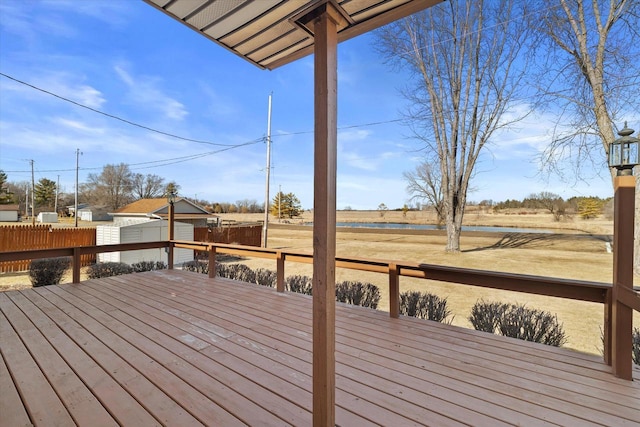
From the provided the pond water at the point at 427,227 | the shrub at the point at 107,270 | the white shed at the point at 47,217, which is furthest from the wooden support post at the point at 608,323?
the white shed at the point at 47,217

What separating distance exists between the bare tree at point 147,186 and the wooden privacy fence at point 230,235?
22.3 meters

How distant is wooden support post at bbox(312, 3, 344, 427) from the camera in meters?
1.13

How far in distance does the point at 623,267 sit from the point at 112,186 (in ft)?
123

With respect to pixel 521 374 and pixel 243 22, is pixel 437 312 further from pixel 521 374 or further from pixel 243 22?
pixel 243 22

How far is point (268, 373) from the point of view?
1.78 metres

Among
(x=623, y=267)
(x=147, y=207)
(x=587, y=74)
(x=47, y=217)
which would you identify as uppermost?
(x=587, y=74)

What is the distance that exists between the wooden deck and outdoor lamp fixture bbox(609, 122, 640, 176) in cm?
137

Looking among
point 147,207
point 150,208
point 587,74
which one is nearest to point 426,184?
point 587,74

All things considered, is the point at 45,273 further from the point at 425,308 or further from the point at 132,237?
the point at 425,308

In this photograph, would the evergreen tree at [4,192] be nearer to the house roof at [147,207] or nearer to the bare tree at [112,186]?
the bare tree at [112,186]

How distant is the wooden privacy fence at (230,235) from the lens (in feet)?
35.6

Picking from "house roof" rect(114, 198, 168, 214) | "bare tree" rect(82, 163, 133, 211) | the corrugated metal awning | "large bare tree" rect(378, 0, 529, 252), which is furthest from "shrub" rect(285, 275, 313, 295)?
"bare tree" rect(82, 163, 133, 211)

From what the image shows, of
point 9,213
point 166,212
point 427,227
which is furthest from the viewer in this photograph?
point 9,213

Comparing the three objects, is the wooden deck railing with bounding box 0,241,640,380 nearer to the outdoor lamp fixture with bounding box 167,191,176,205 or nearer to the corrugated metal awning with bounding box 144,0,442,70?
the outdoor lamp fixture with bounding box 167,191,176,205
